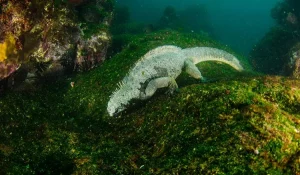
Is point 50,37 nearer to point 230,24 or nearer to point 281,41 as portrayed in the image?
point 281,41

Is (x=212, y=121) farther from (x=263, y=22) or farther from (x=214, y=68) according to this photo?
(x=263, y=22)

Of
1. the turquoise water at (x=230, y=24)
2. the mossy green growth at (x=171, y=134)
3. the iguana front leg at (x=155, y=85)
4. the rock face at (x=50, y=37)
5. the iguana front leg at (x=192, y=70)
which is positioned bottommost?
the mossy green growth at (x=171, y=134)

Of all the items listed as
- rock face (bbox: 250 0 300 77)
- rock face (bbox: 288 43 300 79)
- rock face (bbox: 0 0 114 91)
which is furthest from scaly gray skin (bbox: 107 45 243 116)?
rock face (bbox: 250 0 300 77)

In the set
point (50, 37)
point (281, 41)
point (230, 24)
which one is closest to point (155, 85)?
point (50, 37)

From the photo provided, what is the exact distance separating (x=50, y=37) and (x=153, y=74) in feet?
10.2

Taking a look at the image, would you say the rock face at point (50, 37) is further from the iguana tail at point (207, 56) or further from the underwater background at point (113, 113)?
the iguana tail at point (207, 56)

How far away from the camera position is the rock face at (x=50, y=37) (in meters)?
5.30

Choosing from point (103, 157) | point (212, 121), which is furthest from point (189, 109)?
point (103, 157)

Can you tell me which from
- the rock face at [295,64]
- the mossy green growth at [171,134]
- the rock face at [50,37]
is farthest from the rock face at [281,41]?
the mossy green growth at [171,134]

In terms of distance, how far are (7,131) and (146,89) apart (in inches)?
138

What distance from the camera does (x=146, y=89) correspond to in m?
6.98

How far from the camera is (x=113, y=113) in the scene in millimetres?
6301

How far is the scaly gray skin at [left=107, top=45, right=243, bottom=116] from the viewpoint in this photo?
6646 millimetres

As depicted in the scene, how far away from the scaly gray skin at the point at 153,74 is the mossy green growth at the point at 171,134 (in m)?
0.38
